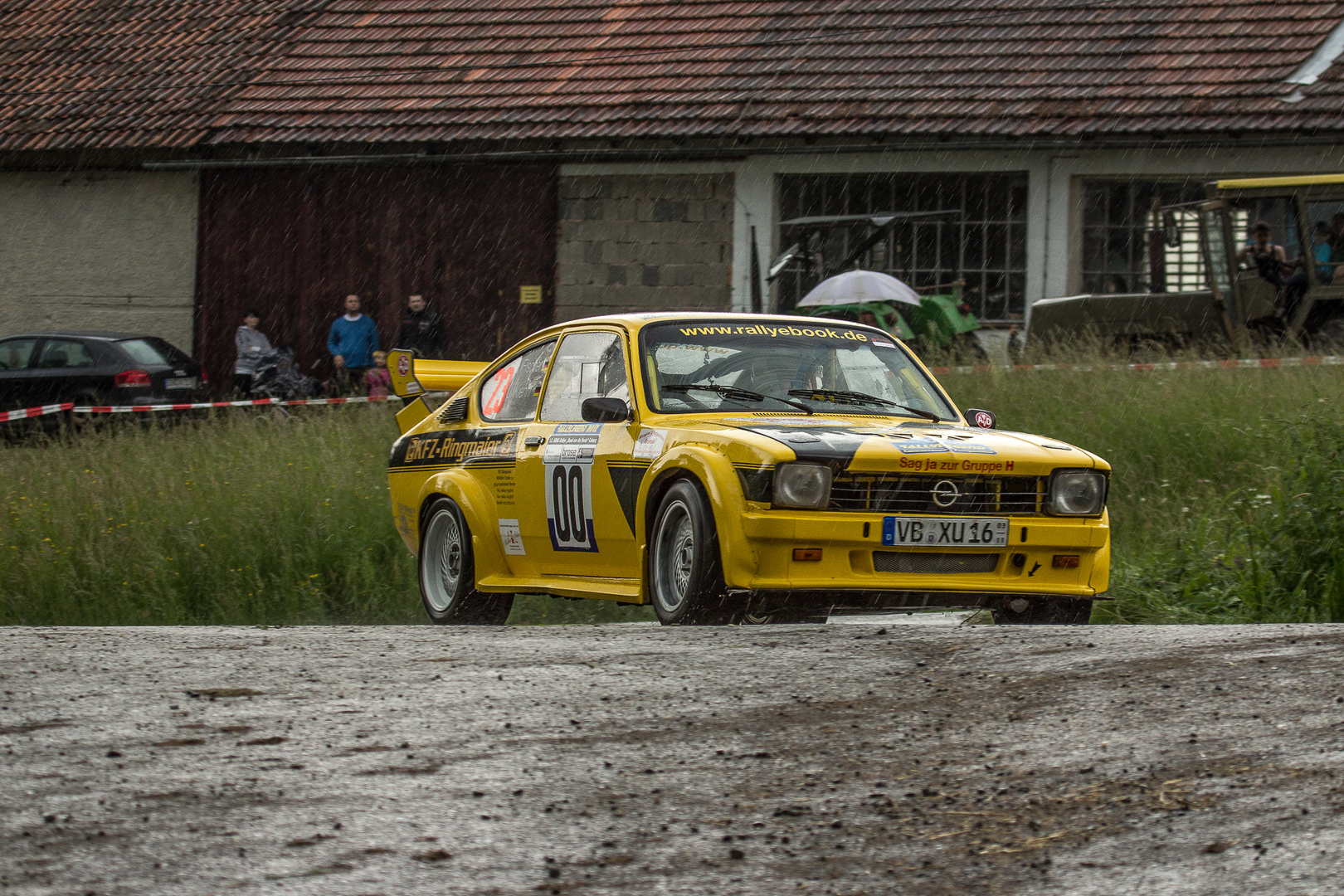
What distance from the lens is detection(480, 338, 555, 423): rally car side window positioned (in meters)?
8.75

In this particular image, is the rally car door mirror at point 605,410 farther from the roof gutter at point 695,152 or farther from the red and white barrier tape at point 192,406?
the roof gutter at point 695,152

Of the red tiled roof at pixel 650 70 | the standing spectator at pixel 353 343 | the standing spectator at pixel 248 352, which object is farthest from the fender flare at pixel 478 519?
the standing spectator at pixel 248 352

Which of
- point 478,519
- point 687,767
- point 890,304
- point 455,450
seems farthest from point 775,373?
point 890,304

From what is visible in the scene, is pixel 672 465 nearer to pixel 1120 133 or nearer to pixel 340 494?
pixel 340 494

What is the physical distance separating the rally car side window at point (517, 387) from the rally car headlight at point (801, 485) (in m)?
2.16

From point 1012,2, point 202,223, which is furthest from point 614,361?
point 202,223

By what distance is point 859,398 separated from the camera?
8.06 m

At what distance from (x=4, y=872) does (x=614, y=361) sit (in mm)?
4921

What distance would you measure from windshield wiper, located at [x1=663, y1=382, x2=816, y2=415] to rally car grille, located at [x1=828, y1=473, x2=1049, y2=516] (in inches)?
37.3

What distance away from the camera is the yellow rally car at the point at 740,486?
6.85m

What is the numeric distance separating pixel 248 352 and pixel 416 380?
13.1 metres

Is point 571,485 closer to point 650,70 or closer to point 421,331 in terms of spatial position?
point 421,331

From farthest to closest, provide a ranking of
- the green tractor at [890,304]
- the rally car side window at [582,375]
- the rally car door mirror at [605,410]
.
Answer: the green tractor at [890,304] → the rally car side window at [582,375] → the rally car door mirror at [605,410]

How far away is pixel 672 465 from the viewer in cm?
720
